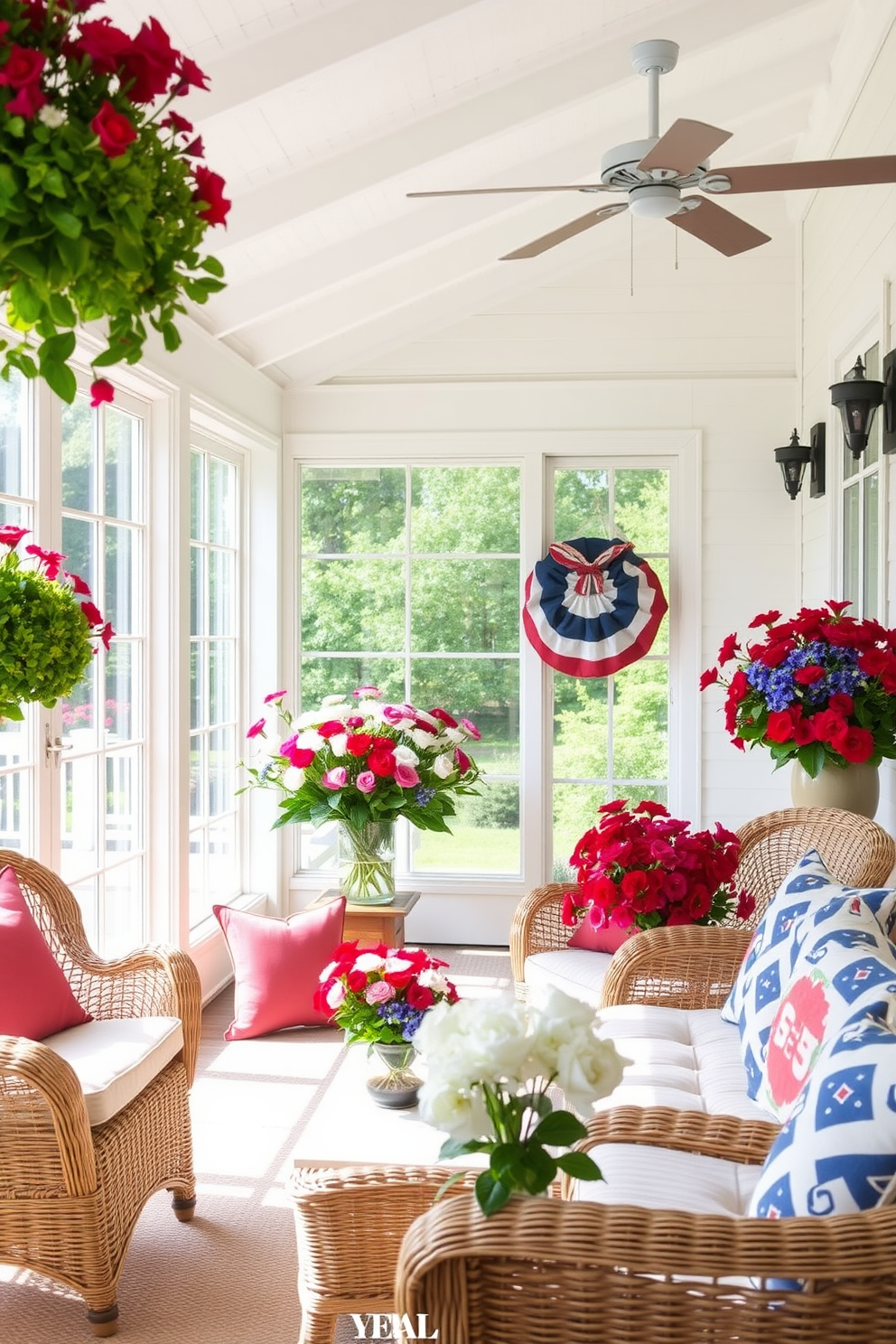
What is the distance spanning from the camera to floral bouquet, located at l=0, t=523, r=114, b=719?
7.16 ft

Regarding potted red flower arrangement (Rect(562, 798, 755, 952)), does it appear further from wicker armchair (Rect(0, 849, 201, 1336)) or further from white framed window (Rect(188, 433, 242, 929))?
white framed window (Rect(188, 433, 242, 929))

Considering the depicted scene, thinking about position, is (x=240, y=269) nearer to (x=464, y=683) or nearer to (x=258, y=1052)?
(x=464, y=683)

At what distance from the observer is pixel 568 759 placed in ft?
18.9

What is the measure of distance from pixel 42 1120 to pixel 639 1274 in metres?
1.44

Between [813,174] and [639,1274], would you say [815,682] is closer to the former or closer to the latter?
[813,174]

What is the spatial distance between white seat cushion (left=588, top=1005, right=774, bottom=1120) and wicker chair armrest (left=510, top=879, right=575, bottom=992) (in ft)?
2.55

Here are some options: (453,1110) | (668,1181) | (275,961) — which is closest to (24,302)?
(453,1110)

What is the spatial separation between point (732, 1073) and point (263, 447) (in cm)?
390

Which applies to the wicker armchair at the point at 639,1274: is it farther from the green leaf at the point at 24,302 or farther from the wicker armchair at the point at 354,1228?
the green leaf at the point at 24,302

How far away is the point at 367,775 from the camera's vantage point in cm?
356

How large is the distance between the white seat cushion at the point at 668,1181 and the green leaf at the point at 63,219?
141 centimetres

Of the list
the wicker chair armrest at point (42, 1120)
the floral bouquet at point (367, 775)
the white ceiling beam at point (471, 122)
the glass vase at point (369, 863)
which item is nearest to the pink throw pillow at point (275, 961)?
the glass vase at point (369, 863)

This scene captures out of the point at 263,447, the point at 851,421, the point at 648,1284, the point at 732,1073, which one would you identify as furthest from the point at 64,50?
the point at 263,447

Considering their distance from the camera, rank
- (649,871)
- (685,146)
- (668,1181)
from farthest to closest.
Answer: (649,871) → (685,146) → (668,1181)
